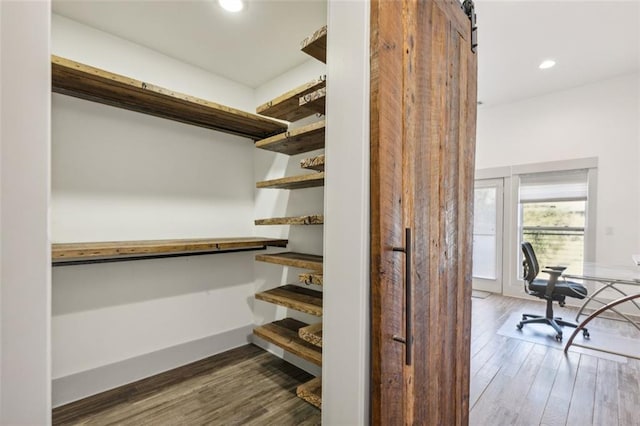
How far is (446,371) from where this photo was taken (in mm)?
1379

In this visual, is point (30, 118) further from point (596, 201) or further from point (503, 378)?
point (596, 201)

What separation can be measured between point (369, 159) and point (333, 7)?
62 centimetres

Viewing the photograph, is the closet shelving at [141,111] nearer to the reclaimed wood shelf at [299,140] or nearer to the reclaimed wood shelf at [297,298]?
the reclaimed wood shelf at [299,140]

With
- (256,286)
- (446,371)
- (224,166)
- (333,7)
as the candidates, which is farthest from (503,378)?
(224,166)

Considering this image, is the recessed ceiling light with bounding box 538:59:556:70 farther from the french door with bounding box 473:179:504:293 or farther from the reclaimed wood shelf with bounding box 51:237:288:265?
the reclaimed wood shelf with bounding box 51:237:288:265

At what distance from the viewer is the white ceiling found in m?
1.90

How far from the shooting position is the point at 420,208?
1.12 meters

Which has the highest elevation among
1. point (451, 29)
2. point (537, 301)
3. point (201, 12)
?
point (201, 12)

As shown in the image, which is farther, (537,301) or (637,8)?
(537,301)

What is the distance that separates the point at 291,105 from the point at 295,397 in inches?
80.9

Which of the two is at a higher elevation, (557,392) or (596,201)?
(596,201)

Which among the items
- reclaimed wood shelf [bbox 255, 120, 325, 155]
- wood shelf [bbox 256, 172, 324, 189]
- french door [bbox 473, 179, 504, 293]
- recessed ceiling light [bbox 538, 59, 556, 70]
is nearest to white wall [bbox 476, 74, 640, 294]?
french door [bbox 473, 179, 504, 293]

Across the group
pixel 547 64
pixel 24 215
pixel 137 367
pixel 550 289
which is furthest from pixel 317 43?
pixel 550 289

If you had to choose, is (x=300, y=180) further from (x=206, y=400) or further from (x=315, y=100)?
(x=206, y=400)
